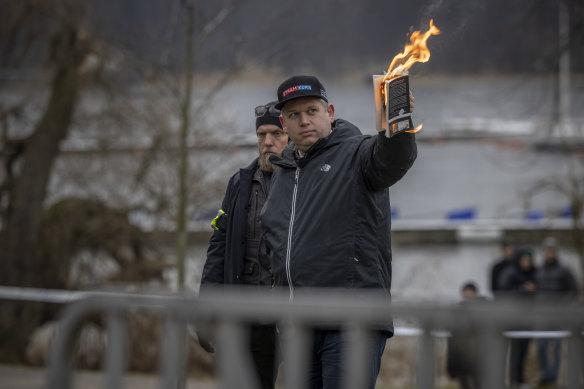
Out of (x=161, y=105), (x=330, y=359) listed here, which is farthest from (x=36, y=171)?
(x=330, y=359)

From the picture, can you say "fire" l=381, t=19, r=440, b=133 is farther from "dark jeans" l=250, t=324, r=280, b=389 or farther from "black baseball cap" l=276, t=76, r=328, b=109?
"dark jeans" l=250, t=324, r=280, b=389

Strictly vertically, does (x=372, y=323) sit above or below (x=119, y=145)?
below

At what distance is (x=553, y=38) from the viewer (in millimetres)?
10203

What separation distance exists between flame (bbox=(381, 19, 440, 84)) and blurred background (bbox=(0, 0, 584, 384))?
5155 mm

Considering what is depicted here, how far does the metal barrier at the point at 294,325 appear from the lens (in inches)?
78.8

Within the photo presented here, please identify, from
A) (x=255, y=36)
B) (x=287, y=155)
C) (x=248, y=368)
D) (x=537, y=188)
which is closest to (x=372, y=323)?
(x=248, y=368)

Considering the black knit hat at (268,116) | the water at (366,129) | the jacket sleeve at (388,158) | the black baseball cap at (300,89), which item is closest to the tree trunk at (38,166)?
the water at (366,129)

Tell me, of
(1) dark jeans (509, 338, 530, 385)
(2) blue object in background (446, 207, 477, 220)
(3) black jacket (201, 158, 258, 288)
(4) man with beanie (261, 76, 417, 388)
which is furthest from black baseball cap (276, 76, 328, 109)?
(2) blue object in background (446, 207, 477, 220)

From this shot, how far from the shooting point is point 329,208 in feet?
11.3

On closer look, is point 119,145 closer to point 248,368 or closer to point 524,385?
point 524,385

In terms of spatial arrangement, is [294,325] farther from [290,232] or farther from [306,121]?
[306,121]

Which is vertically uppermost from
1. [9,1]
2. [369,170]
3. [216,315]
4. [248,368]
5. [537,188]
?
[9,1]

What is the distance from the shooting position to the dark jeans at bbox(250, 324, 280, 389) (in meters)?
3.95

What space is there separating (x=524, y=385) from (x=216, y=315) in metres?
6.12
